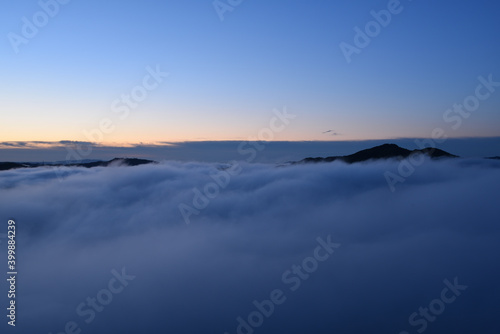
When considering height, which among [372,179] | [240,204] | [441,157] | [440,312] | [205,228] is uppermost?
[441,157]

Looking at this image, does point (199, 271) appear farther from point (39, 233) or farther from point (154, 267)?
point (39, 233)

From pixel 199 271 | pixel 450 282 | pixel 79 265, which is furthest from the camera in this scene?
pixel 199 271

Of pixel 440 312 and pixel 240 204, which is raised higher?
pixel 240 204

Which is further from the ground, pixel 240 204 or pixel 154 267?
pixel 240 204

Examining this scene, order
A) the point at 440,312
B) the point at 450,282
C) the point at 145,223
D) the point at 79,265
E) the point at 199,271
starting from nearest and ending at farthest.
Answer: the point at 450,282 → the point at 440,312 → the point at 79,265 → the point at 145,223 → the point at 199,271

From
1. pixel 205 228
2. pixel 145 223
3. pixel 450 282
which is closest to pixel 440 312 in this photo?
pixel 450 282

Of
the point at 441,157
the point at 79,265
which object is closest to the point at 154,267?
the point at 79,265

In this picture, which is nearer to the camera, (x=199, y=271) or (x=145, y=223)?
(x=145, y=223)

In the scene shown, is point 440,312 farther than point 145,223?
No

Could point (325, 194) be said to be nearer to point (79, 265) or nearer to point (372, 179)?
point (372, 179)
